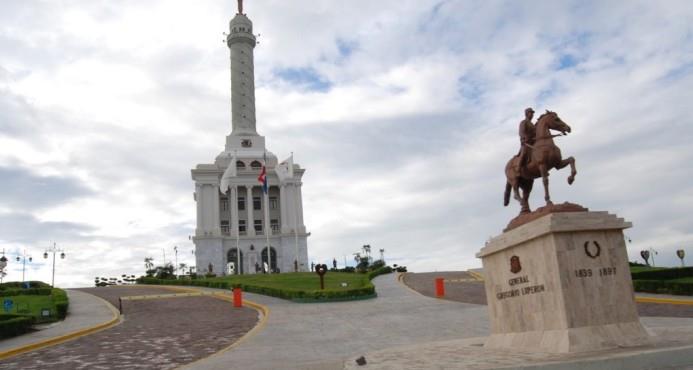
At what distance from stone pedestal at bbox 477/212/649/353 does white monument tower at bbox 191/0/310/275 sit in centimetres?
6523

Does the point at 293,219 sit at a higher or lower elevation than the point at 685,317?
higher

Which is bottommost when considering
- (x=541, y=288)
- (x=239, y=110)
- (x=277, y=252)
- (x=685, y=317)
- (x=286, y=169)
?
(x=685, y=317)

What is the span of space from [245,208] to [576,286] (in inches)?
2982

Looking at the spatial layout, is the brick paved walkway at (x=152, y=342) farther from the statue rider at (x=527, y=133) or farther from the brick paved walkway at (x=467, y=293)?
the brick paved walkway at (x=467, y=293)

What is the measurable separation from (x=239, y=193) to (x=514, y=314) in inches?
2936

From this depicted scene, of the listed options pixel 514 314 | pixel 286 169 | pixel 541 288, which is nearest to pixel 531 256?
pixel 541 288

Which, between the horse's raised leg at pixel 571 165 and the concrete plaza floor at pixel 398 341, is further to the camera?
the horse's raised leg at pixel 571 165

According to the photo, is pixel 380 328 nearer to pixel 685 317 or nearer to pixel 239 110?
pixel 685 317

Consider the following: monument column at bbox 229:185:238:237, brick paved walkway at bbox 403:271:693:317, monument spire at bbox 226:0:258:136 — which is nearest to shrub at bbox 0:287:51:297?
brick paved walkway at bbox 403:271:693:317

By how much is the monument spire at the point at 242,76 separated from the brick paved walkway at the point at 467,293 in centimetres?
4795

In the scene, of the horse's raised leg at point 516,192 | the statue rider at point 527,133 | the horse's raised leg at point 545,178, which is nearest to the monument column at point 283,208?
the horse's raised leg at point 516,192

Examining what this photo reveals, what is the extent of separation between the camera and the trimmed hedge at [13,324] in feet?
69.5

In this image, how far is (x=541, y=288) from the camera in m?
11.8

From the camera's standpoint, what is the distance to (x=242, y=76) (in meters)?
89.8
